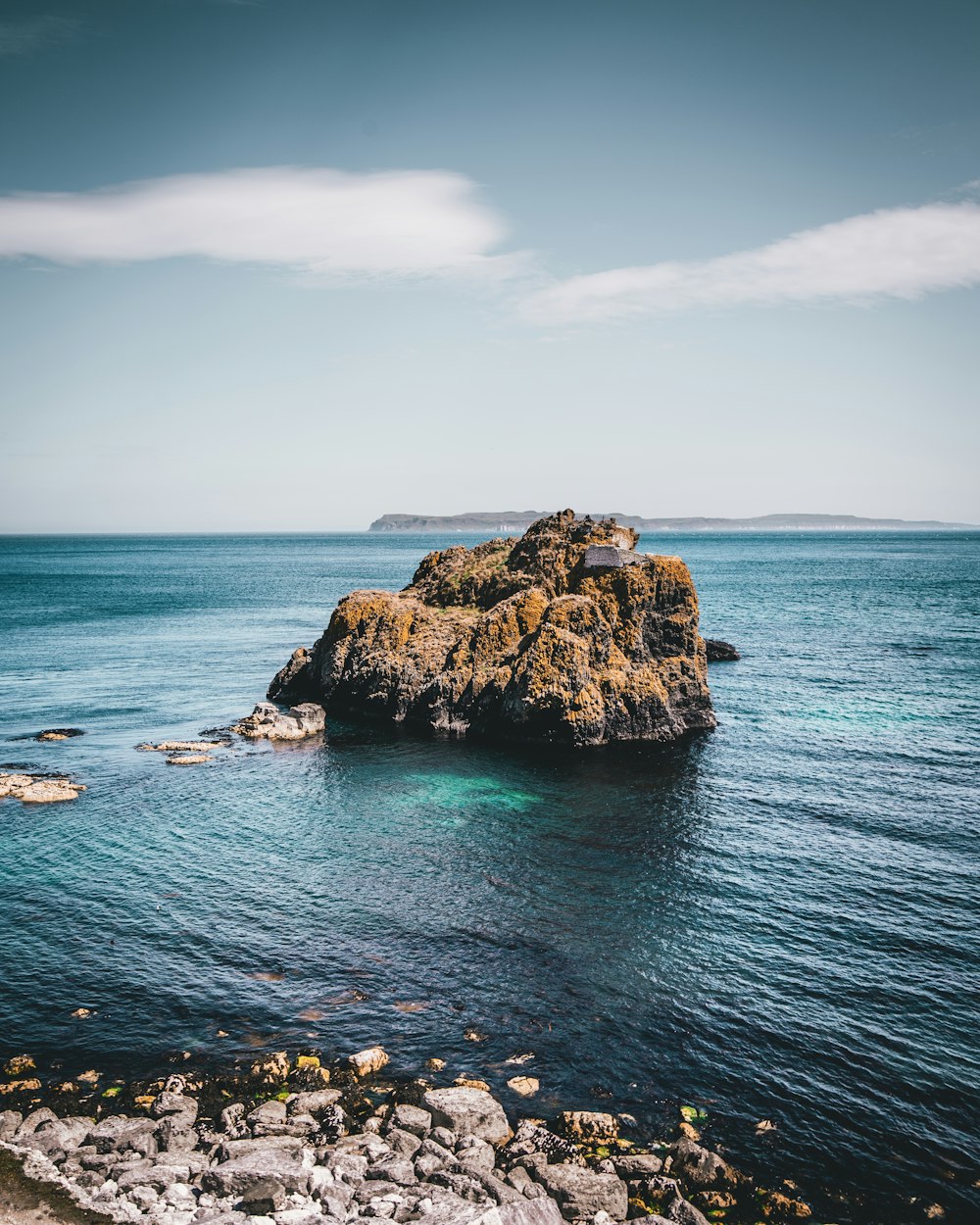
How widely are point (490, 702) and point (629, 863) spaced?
20.0 m

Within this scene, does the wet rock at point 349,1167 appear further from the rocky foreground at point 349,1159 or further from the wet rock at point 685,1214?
the wet rock at point 685,1214

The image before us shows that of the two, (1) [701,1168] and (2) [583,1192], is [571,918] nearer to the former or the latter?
(1) [701,1168]

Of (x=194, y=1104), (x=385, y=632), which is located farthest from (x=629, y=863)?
(x=385, y=632)

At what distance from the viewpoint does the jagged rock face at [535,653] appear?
50.3m

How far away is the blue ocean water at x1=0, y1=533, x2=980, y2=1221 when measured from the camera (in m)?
20.7

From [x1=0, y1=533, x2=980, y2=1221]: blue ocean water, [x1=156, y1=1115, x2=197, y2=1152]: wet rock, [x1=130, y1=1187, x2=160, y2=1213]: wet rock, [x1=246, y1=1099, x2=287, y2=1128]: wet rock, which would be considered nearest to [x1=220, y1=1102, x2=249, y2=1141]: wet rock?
[x1=246, y1=1099, x2=287, y2=1128]: wet rock

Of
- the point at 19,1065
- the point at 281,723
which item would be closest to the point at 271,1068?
the point at 19,1065

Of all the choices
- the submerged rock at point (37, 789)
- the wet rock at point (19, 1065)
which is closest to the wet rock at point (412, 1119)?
the wet rock at point (19, 1065)

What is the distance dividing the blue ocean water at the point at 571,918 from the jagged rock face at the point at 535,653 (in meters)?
3.17

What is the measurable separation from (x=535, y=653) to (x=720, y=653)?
35.1 meters

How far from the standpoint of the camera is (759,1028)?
2267 centimetres

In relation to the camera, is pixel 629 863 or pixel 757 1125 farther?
pixel 629 863

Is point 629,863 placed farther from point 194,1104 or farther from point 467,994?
point 194,1104

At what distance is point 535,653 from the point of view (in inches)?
1973
